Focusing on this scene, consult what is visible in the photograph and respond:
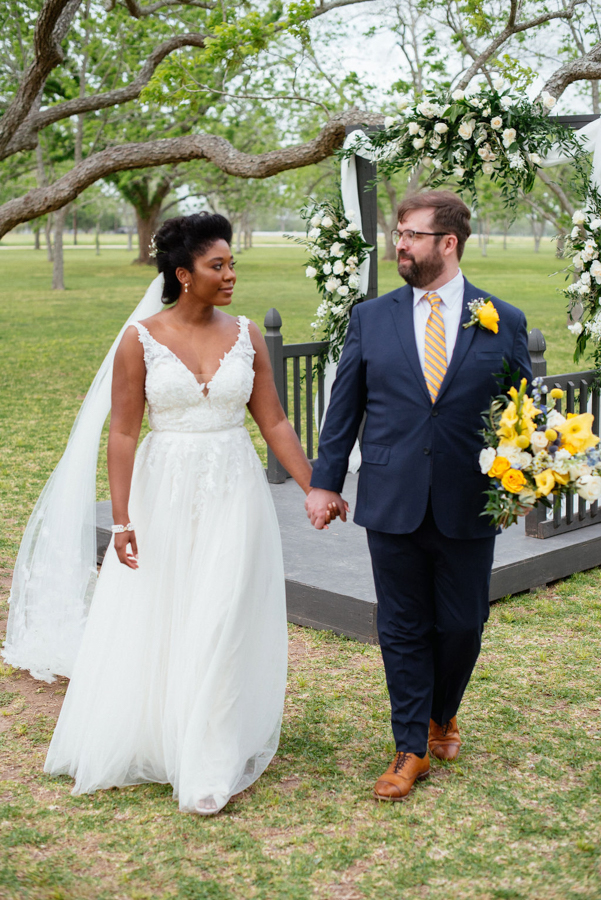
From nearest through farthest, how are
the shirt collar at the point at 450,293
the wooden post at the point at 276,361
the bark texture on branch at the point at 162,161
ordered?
the shirt collar at the point at 450,293 < the wooden post at the point at 276,361 < the bark texture on branch at the point at 162,161

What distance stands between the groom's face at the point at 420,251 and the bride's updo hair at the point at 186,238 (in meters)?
0.68

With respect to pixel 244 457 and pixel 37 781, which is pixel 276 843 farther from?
pixel 244 457

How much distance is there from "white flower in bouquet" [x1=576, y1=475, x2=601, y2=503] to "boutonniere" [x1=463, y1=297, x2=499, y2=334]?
600mm

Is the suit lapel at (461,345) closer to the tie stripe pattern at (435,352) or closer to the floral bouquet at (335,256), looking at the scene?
the tie stripe pattern at (435,352)

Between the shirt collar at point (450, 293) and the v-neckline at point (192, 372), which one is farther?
the v-neckline at point (192, 372)

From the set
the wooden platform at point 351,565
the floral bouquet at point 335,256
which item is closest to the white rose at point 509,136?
the floral bouquet at point 335,256

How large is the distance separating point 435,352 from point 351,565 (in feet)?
9.00

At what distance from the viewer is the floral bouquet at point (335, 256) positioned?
26.5 ft

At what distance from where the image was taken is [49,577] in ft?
16.0

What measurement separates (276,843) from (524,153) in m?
5.23

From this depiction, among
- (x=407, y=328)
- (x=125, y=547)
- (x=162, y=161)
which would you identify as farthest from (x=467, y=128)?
(x=162, y=161)

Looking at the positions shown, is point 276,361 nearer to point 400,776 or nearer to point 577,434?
point 400,776

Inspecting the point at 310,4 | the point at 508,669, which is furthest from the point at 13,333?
the point at 508,669

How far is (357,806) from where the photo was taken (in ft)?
11.6
